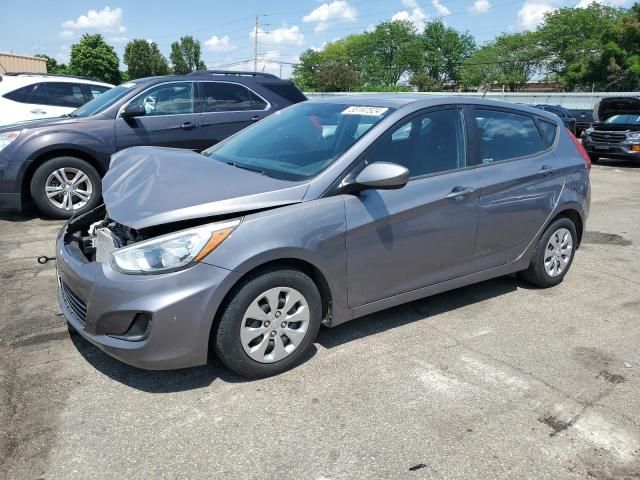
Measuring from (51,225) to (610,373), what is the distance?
6.01m

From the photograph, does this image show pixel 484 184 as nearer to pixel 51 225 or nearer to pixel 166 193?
pixel 166 193

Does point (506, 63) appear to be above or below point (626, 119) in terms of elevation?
above

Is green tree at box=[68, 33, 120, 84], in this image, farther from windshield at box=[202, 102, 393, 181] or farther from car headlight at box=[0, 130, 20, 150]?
windshield at box=[202, 102, 393, 181]

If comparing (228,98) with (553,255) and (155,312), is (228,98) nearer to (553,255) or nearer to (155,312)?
(553,255)

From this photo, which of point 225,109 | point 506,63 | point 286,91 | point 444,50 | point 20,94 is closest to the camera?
point 225,109

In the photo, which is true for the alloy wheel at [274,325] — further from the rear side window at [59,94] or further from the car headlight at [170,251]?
the rear side window at [59,94]

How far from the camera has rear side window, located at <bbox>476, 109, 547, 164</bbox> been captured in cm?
427

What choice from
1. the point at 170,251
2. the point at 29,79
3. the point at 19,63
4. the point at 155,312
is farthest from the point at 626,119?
the point at 19,63

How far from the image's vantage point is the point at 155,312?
2.86 metres

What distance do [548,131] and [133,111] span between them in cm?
484

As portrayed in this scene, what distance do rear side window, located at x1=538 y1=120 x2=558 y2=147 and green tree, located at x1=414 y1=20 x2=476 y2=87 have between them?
349ft

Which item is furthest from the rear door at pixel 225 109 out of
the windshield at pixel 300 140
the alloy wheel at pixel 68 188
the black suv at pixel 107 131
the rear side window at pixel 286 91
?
the windshield at pixel 300 140

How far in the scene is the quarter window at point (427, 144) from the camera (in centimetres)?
369

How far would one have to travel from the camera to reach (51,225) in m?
6.72
